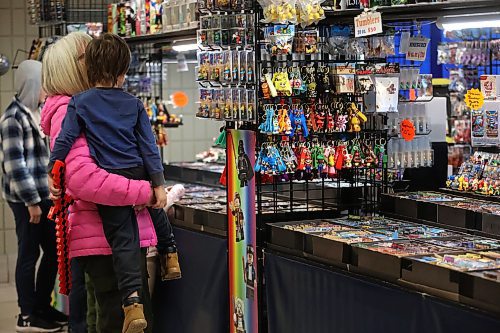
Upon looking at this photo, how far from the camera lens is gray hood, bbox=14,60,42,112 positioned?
6707 mm

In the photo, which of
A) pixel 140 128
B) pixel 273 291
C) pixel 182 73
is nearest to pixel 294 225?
pixel 273 291

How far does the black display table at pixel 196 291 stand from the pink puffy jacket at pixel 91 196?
0.67 m

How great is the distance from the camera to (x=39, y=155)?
263 inches

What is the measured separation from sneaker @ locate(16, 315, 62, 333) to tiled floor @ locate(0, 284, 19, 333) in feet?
0.65

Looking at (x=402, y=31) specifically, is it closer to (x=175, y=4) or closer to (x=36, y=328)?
(x=175, y=4)

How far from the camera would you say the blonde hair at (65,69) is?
4844mm

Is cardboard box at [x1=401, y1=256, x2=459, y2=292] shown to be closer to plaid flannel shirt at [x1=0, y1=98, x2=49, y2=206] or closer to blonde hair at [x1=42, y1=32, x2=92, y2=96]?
blonde hair at [x1=42, y1=32, x2=92, y2=96]

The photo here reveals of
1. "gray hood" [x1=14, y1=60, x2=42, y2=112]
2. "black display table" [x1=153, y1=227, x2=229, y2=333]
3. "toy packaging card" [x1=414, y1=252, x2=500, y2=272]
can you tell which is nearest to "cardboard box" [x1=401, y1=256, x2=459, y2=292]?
"toy packaging card" [x1=414, y1=252, x2=500, y2=272]

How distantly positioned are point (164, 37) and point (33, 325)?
231 cm

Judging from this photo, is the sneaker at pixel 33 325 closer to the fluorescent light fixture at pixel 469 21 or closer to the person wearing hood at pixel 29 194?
the person wearing hood at pixel 29 194

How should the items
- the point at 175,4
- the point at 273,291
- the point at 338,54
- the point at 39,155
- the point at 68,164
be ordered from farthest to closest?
the point at 39,155, the point at 175,4, the point at 338,54, the point at 273,291, the point at 68,164

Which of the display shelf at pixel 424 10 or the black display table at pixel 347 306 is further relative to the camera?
the display shelf at pixel 424 10

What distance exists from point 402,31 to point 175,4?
157 cm

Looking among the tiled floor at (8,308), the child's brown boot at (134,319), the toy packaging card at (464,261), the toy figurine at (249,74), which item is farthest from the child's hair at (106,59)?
the tiled floor at (8,308)
